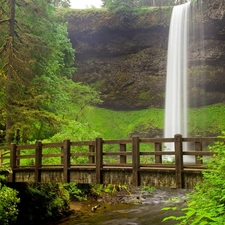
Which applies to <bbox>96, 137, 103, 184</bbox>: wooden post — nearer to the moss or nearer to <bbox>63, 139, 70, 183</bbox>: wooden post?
<bbox>63, 139, 70, 183</bbox>: wooden post

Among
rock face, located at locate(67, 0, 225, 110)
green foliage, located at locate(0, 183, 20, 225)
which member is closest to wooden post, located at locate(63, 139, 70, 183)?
green foliage, located at locate(0, 183, 20, 225)

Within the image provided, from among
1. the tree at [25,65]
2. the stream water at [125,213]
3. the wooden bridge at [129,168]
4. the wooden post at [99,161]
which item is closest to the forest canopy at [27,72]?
the tree at [25,65]

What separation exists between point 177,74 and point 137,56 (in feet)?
26.4

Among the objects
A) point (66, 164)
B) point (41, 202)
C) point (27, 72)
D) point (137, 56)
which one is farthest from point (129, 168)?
point (137, 56)

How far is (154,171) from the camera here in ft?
30.2

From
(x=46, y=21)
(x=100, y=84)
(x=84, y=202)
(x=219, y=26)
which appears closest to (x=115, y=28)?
(x=100, y=84)

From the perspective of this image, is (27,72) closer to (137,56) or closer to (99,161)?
(99,161)

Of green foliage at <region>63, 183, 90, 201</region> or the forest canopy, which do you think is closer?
the forest canopy

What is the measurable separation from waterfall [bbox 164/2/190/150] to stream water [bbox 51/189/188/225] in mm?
21718

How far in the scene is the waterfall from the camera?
39.0m

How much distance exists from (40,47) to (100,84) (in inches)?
1177

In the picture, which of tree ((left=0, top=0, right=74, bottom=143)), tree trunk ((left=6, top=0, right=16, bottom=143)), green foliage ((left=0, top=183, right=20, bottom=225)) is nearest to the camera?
green foliage ((left=0, top=183, right=20, bottom=225))

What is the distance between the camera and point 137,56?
1827 inches

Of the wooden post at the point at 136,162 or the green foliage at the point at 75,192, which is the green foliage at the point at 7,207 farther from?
the green foliage at the point at 75,192
